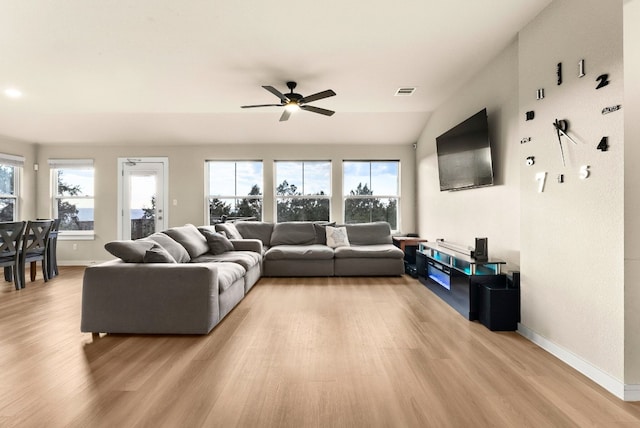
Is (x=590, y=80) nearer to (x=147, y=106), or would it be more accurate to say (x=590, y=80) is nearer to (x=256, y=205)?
(x=147, y=106)

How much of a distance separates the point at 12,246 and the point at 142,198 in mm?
2370

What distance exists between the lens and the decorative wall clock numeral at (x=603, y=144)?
1.92 metres

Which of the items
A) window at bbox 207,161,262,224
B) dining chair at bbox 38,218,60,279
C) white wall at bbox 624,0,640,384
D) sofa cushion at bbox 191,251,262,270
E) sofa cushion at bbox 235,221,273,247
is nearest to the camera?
white wall at bbox 624,0,640,384

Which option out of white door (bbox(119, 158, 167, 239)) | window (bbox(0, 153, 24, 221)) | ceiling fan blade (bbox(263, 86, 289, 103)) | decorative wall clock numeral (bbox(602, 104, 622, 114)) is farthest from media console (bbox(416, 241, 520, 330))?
window (bbox(0, 153, 24, 221))

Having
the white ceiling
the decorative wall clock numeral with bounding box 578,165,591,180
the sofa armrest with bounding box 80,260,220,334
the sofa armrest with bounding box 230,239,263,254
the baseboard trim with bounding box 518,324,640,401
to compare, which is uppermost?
the white ceiling

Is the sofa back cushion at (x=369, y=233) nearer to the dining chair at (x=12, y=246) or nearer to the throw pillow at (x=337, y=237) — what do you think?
the throw pillow at (x=337, y=237)

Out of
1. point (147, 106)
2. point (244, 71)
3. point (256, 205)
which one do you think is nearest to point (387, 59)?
point (244, 71)

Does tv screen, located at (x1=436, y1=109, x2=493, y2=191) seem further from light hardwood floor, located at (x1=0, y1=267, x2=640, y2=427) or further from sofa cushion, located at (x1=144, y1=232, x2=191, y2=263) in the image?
sofa cushion, located at (x1=144, y1=232, x2=191, y2=263)

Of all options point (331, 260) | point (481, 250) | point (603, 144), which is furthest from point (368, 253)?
point (603, 144)

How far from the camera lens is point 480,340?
103 inches

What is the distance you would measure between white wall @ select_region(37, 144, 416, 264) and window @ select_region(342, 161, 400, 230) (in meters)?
0.16

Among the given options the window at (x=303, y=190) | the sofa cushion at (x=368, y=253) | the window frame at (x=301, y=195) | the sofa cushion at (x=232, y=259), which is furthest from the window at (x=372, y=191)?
the sofa cushion at (x=232, y=259)

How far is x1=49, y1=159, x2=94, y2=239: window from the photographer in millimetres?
6543

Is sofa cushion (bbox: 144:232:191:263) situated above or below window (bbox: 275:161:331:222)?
below
